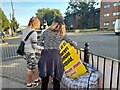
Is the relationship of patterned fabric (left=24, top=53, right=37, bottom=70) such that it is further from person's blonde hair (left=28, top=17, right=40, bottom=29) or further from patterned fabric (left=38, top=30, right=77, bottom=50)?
patterned fabric (left=38, top=30, right=77, bottom=50)

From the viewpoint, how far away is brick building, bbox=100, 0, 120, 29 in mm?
46231

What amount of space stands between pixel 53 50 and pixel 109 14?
1875 inches

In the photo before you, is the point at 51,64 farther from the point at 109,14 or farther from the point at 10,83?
the point at 109,14

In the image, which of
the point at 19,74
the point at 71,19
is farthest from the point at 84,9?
the point at 19,74

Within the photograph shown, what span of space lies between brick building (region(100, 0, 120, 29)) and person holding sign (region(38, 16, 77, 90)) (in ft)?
141

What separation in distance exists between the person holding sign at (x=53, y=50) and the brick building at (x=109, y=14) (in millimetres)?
42984

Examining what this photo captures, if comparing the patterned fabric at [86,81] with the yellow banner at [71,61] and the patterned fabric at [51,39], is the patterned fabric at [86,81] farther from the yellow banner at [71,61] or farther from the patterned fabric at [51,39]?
the patterned fabric at [51,39]

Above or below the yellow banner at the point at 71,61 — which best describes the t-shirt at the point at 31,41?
above

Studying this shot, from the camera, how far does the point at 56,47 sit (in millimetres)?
3340

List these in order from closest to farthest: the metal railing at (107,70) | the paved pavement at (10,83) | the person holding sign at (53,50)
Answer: the metal railing at (107,70) → the person holding sign at (53,50) → the paved pavement at (10,83)

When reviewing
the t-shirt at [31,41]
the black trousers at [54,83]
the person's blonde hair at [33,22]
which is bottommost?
the black trousers at [54,83]

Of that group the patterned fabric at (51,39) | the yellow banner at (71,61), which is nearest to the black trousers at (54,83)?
the yellow banner at (71,61)

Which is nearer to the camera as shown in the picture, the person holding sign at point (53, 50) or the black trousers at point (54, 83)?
the person holding sign at point (53, 50)

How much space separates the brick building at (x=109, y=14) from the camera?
4623 centimetres
